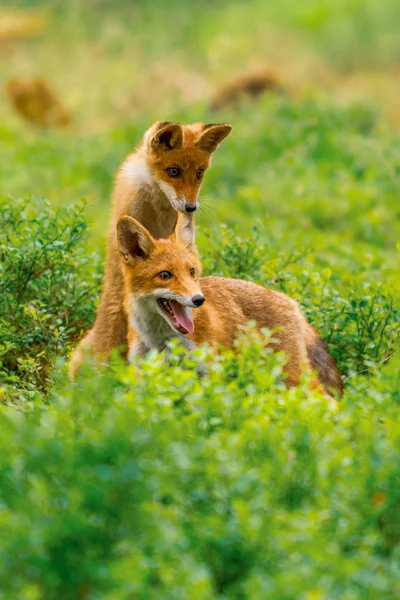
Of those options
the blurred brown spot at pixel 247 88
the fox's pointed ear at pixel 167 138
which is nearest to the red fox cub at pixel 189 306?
the fox's pointed ear at pixel 167 138

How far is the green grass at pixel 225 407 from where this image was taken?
3.75 metres

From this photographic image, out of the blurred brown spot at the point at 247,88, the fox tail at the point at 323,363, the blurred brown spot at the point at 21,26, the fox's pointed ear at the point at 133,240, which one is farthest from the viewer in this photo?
the blurred brown spot at the point at 21,26

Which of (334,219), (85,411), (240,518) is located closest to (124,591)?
(240,518)

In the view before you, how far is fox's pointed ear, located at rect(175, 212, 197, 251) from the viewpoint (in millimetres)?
→ 6765

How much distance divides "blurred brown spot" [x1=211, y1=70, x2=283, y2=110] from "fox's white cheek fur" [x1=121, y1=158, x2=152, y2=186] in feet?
36.8

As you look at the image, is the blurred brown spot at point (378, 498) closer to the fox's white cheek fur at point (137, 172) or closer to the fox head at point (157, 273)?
the fox head at point (157, 273)

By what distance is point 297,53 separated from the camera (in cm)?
2433

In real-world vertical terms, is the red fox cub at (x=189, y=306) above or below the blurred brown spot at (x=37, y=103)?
above

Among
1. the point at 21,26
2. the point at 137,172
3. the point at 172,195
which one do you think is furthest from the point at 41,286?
the point at 21,26

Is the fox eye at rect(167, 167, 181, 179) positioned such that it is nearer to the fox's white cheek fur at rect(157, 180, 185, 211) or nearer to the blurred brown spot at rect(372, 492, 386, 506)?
the fox's white cheek fur at rect(157, 180, 185, 211)

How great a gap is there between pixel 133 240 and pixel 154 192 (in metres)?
0.97

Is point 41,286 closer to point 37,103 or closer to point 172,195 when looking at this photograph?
point 172,195

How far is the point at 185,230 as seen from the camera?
688cm

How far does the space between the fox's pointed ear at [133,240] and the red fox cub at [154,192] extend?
617 mm
